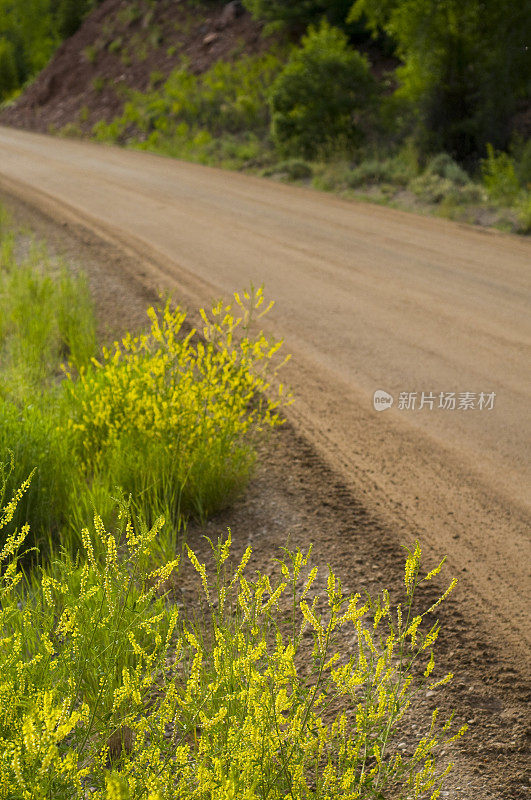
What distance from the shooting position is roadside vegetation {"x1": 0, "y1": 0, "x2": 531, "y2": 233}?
551 inches

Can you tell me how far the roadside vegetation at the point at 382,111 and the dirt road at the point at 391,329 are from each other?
5.43ft

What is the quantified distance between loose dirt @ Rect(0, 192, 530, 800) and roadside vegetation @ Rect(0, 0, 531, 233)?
7922 mm

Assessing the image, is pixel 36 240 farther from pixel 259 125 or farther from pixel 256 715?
pixel 259 125

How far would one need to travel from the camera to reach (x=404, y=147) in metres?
16.5

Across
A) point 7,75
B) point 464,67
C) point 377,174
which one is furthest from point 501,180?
point 7,75

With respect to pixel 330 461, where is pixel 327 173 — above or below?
above

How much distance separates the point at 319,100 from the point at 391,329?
11.8 meters

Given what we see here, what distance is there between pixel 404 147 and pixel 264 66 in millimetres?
8734

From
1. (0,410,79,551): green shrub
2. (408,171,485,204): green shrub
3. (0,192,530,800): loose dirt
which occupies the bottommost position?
(0,192,530,800): loose dirt

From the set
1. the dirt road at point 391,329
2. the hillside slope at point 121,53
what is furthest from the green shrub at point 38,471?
the hillside slope at point 121,53

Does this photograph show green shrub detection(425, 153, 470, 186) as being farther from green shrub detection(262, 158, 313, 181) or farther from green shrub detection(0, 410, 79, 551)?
green shrub detection(0, 410, 79, 551)

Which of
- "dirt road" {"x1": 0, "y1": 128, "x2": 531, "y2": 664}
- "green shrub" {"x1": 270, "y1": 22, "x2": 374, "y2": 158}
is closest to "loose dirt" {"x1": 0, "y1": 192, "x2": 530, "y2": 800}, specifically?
"dirt road" {"x1": 0, "y1": 128, "x2": 531, "y2": 664}

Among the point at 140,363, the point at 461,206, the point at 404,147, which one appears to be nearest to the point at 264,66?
the point at 404,147

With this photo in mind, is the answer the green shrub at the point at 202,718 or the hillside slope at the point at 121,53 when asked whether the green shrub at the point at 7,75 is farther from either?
the green shrub at the point at 202,718
